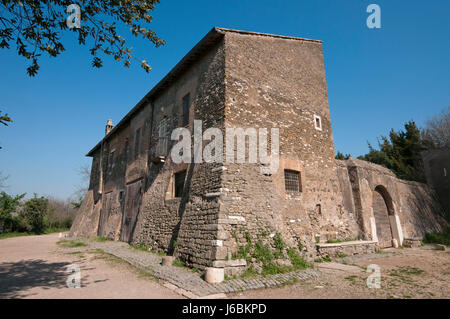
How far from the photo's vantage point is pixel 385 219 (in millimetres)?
12797

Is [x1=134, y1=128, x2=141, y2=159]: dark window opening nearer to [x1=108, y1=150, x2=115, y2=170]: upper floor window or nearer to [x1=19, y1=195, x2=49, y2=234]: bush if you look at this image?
[x1=108, y1=150, x2=115, y2=170]: upper floor window

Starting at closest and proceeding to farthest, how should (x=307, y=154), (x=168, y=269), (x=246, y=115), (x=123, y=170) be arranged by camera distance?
(x=168, y=269) → (x=246, y=115) → (x=307, y=154) → (x=123, y=170)

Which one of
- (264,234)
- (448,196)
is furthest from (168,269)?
(448,196)

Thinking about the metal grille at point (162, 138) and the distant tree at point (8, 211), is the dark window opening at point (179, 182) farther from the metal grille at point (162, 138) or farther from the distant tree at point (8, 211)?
the distant tree at point (8, 211)

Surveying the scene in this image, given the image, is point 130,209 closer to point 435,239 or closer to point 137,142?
point 137,142

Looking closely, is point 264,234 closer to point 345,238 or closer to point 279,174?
point 279,174

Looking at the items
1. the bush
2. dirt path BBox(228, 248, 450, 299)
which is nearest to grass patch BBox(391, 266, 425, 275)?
dirt path BBox(228, 248, 450, 299)

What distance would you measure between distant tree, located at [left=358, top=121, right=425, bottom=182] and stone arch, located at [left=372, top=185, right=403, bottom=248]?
34.9 ft

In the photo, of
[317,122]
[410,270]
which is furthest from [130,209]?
[410,270]

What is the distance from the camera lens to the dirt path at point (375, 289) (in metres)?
4.84

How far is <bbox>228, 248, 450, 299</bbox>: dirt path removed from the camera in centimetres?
484

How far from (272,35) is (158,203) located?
8608 millimetres

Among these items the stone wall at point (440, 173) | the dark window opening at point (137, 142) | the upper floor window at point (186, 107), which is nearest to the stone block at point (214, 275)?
the upper floor window at point (186, 107)

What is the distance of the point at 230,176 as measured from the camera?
23.9 ft
